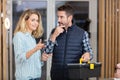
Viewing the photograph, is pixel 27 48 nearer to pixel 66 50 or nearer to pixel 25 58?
pixel 25 58

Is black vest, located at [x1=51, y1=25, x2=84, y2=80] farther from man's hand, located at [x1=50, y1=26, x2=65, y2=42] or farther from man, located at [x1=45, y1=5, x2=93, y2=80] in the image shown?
man's hand, located at [x1=50, y1=26, x2=65, y2=42]

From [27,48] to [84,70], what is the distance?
685mm

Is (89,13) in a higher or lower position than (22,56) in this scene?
higher

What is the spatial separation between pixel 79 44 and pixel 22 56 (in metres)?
0.62

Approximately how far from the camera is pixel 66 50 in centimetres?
269

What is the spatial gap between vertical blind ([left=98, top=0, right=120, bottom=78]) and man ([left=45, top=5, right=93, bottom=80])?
73.7 inches

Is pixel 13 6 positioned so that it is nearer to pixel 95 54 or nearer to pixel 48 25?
pixel 48 25

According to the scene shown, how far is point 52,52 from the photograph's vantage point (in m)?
2.71

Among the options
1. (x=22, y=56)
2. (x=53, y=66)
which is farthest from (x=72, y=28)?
(x=22, y=56)

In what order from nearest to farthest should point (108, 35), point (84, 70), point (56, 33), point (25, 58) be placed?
point (84, 70)
point (25, 58)
point (56, 33)
point (108, 35)

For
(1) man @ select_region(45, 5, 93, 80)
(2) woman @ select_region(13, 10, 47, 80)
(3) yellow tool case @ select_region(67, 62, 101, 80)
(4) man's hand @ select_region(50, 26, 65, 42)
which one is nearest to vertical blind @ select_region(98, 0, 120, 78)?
(1) man @ select_region(45, 5, 93, 80)

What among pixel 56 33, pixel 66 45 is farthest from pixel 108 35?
pixel 56 33

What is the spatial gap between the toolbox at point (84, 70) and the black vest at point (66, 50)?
29.0 inches

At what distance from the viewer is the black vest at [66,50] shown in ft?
8.83
